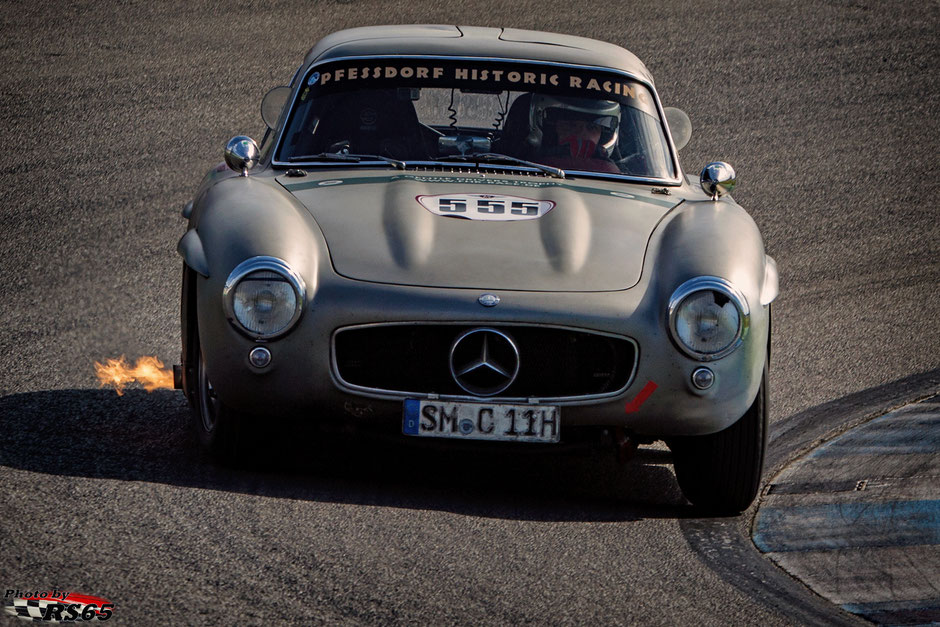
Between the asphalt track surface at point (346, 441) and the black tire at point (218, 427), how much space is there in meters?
0.08

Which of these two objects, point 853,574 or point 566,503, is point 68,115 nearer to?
point 566,503

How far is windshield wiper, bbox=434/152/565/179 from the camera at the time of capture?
584 centimetres

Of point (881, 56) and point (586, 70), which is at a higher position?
point (586, 70)

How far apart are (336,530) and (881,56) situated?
11.1 metres

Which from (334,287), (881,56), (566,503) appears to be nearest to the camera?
(334,287)

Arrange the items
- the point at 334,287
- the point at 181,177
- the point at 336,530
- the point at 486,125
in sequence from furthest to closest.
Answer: the point at 181,177 < the point at 486,125 < the point at 334,287 < the point at 336,530

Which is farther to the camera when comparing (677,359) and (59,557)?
(677,359)

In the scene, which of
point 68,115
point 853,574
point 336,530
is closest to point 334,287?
point 336,530

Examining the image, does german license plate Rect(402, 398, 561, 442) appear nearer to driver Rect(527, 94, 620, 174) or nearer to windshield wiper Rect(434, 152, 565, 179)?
windshield wiper Rect(434, 152, 565, 179)

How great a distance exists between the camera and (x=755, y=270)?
497 centimetres

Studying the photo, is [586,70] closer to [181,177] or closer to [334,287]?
[334,287]

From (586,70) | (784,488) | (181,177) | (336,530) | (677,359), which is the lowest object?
(181,177)

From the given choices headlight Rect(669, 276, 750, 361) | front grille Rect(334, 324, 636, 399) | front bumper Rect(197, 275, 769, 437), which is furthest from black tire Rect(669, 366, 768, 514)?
front grille Rect(334, 324, 636, 399)

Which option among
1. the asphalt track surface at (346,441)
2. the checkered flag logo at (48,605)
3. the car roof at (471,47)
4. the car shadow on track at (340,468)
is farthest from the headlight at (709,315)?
the checkered flag logo at (48,605)
